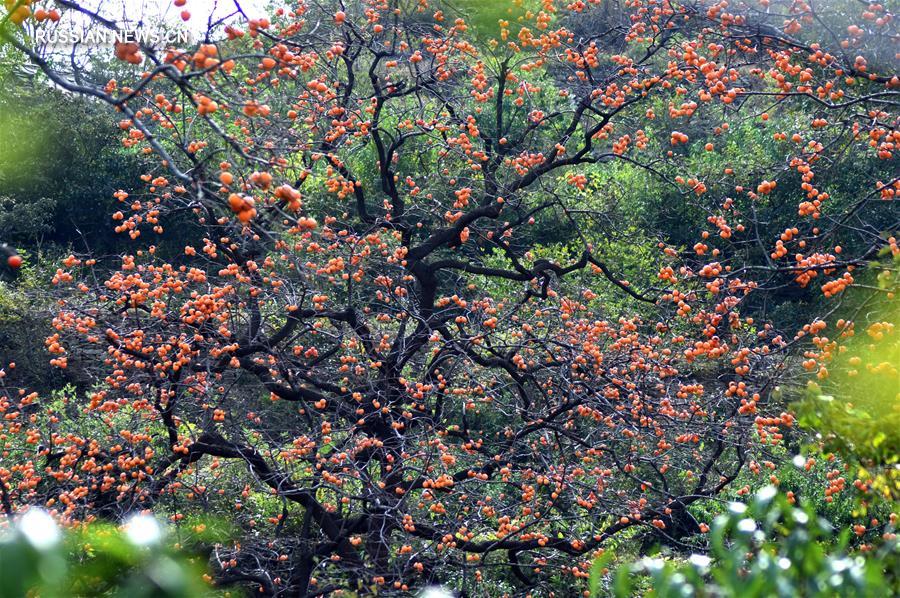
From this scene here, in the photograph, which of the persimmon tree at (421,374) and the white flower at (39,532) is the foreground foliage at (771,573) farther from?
the persimmon tree at (421,374)

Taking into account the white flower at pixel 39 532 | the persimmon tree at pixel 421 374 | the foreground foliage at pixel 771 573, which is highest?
the persimmon tree at pixel 421 374

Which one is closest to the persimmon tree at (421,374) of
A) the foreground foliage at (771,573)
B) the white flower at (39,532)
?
the foreground foliage at (771,573)

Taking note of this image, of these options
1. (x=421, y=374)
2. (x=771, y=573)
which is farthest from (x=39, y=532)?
(x=421, y=374)

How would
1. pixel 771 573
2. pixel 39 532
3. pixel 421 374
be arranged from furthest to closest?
pixel 421 374 → pixel 771 573 → pixel 39 532

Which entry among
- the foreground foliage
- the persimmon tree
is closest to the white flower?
the foreground foliage

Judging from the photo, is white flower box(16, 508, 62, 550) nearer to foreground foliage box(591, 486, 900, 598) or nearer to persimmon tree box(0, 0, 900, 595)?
foreground foliage box(591, 486, 900, 598)

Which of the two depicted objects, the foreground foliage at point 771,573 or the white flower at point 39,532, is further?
the foreground foliage at point 771,573

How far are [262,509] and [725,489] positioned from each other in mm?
4179

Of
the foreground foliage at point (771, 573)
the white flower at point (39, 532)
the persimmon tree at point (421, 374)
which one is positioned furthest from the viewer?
the persimmon tree at point (421, 374)

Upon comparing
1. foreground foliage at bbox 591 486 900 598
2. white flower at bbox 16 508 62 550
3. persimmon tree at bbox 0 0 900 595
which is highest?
persimmon tree at bbox 0 0 900 595

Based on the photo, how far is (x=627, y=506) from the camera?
5.71m

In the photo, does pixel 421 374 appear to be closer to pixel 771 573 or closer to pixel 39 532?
pixel 771 573

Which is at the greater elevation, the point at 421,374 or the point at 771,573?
the point at 421,374

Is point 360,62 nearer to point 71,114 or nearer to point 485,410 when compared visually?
point 71,114
